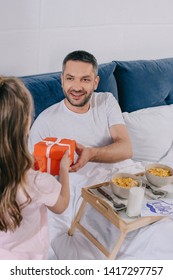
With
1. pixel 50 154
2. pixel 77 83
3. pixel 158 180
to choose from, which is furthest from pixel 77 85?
pixel 158 180

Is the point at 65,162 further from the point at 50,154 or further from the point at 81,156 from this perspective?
the point at 81,156

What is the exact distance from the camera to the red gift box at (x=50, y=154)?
114cm

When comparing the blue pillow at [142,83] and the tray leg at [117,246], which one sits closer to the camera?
the tray leg at [117,246]

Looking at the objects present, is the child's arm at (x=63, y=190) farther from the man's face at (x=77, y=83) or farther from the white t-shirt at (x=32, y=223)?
the man's face at (x=77, y=83)

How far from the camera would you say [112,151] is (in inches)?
57.6

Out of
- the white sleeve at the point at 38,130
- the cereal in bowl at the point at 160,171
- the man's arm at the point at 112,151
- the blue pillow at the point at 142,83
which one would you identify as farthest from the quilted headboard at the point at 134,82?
the cereal in bowl at the point at 160,171

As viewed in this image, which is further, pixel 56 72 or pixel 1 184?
pixel 56 72

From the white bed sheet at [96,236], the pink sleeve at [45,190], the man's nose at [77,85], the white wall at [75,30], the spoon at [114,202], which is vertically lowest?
the white bed sheet at [96,236]

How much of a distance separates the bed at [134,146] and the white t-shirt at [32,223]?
20cm

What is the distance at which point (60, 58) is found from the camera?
160cm

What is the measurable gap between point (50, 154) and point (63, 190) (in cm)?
15
